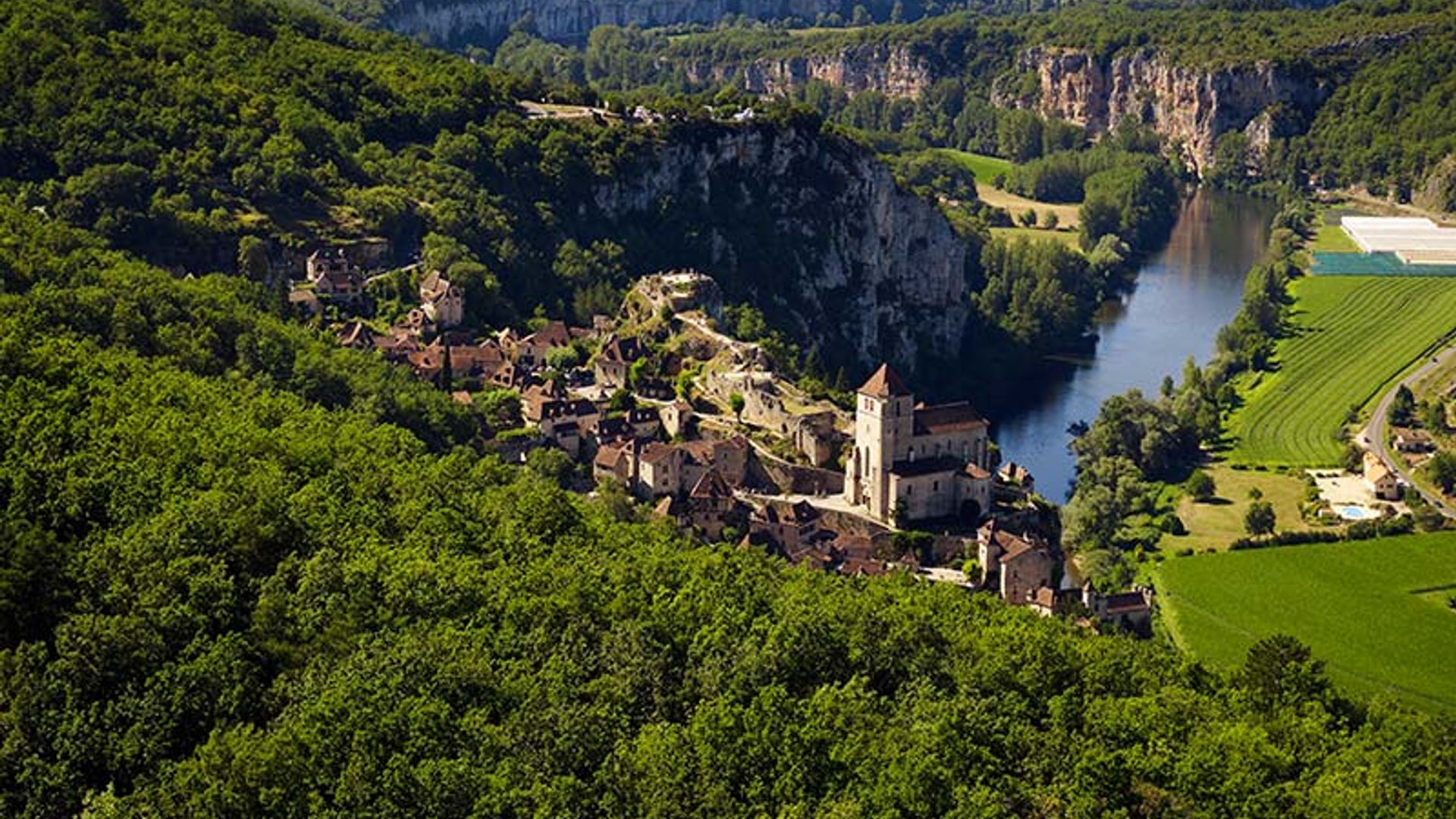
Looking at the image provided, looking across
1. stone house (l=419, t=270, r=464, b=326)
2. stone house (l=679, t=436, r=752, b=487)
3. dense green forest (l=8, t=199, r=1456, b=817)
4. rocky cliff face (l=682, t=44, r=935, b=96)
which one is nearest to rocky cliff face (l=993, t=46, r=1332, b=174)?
rocky cliff face (l=682, t=44, r=935, b=96)

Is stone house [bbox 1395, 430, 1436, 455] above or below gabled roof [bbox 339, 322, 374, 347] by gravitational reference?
below

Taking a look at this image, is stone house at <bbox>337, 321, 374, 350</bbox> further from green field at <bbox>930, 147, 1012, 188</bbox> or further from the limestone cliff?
the limestone cliff

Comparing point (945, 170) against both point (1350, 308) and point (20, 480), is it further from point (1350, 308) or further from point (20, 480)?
point (20, 480)

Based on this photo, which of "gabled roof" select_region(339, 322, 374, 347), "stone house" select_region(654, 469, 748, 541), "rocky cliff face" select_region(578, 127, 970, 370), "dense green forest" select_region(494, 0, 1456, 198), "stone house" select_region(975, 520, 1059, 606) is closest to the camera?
"stone house" select_region(975, 520, 1059, 606)

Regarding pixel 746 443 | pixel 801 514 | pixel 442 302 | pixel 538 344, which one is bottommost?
pixel 801 514

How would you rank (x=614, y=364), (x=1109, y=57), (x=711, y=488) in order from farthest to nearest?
(x=1109, y=57) → (x=614, y=364) → (x=711, y=488)

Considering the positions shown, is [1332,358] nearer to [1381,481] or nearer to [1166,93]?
[1381,481]

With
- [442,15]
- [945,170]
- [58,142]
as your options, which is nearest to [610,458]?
[58,142]

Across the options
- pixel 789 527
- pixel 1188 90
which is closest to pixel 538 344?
pixel 789 527
